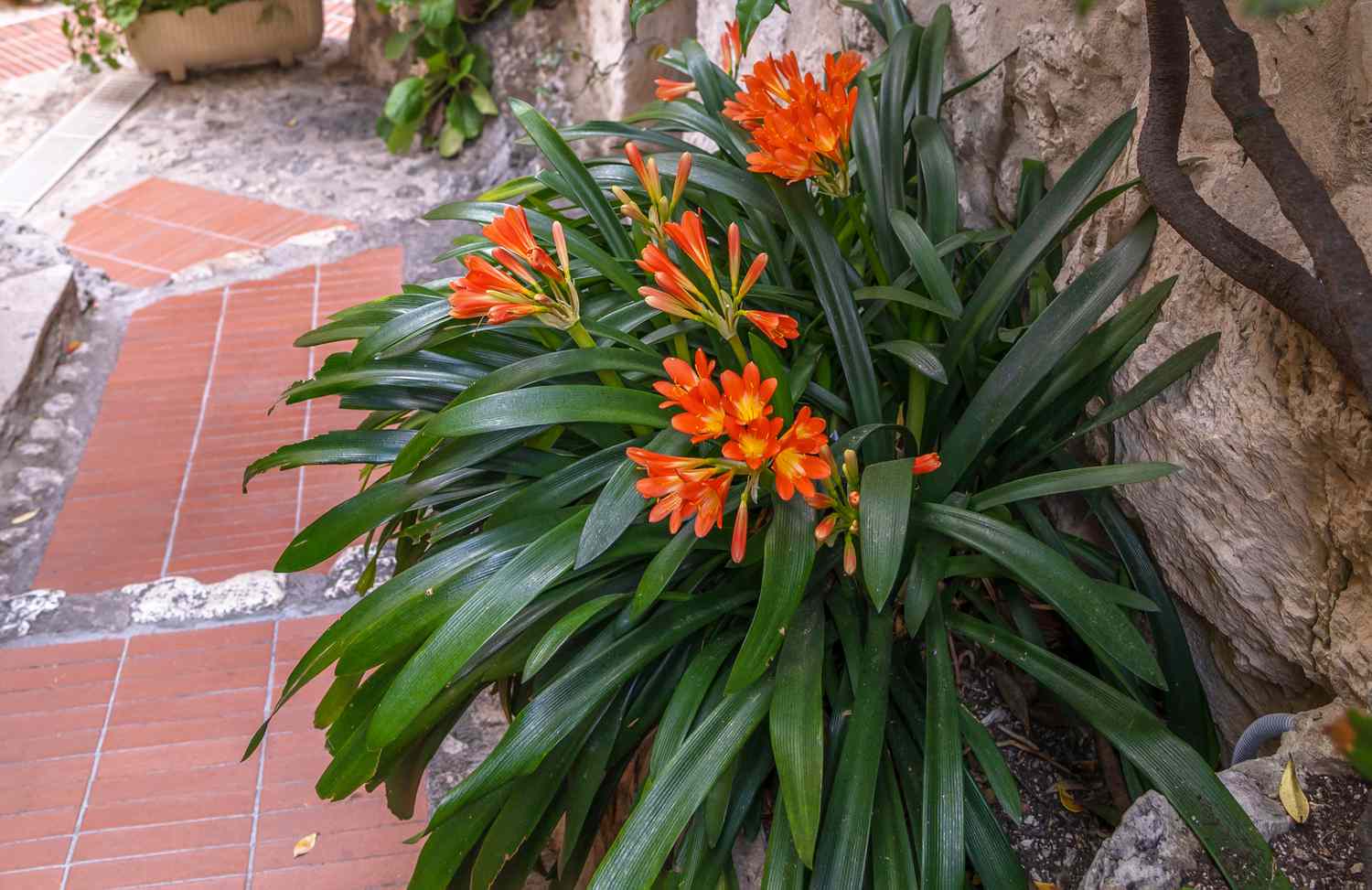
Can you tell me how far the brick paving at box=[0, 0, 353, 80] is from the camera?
5.41 metres

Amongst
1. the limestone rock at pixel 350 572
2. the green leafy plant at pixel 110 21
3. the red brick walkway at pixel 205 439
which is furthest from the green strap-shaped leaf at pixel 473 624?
the green leafy plant at pixel 110 21

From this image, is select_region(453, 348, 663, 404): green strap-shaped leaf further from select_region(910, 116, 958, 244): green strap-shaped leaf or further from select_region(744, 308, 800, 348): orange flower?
select_region(910, 116, 958, 244): green strap-shaped leaf

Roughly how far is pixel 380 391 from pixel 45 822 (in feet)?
3.24

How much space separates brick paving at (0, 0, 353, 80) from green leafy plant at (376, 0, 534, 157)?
3.83ft

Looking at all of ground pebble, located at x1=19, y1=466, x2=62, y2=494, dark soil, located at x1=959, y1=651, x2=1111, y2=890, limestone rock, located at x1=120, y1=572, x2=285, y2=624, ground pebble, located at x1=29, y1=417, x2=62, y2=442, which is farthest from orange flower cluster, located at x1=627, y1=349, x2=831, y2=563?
ground pebble, located at x1=29, y1=417, x2=62, y2=442

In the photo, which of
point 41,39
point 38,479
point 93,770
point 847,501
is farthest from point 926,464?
point 41,39

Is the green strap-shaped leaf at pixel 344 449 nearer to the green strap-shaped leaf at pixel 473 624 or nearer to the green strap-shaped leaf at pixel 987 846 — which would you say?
the green strap-shaped leaf at pixel 473 624

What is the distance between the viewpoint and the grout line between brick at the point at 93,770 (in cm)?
198

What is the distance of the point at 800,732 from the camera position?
49.3 inches

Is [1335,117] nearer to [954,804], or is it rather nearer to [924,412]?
[924,412]

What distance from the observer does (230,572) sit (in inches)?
101

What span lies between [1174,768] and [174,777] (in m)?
1.68

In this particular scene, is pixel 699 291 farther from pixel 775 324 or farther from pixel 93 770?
pixel 93 770

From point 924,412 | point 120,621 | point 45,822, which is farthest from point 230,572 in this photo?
point 924,412
